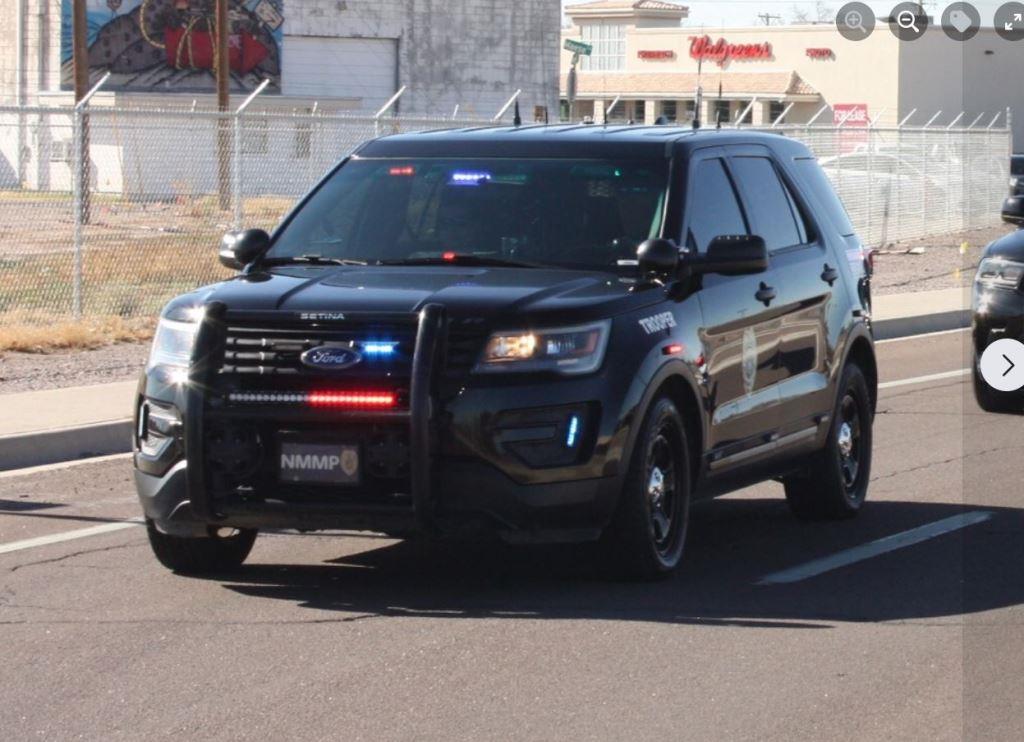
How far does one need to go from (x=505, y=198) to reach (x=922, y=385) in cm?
805

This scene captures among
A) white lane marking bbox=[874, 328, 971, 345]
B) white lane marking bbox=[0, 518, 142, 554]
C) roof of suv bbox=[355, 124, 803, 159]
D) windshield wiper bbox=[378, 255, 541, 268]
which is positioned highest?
roof of suv bbox=[355, 124, 803, 159]

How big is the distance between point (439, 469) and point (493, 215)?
1.61 m

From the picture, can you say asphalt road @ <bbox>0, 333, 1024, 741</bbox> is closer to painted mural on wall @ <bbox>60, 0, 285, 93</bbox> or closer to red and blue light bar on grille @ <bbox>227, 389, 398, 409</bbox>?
red and blue light bar on grille @ <bbox>227, 389, 398, 409</bbox>

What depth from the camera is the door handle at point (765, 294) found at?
8614mm

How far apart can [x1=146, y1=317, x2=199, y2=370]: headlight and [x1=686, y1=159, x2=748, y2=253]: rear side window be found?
224 cm

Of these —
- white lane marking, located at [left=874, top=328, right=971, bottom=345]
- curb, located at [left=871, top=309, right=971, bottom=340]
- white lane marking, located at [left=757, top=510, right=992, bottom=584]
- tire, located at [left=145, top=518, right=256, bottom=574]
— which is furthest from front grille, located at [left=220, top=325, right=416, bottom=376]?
curb, located at [left=871, top=309, right=971, bottom=340]

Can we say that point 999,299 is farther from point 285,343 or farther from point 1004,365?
point 285,343

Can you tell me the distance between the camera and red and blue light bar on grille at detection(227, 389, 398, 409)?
22.9 feet

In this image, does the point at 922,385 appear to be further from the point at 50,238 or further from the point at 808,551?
the point at 50,238

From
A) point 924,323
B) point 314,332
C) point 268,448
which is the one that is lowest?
point 924,323

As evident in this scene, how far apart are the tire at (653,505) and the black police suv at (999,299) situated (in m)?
5.80

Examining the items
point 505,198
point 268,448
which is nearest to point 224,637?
point 268,448

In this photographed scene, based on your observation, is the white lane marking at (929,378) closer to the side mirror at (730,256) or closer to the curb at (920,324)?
the curb at (920,324)

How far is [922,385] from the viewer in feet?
50.7
